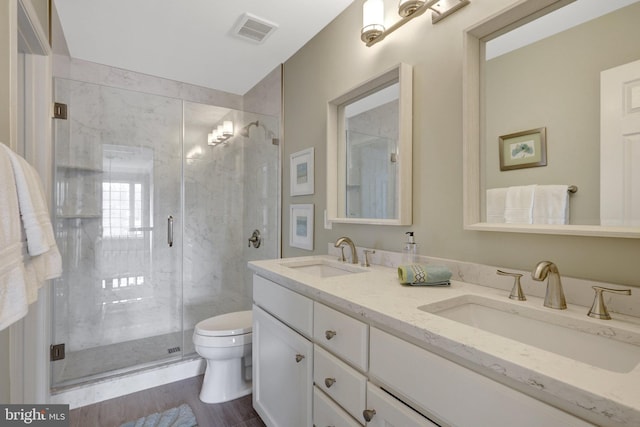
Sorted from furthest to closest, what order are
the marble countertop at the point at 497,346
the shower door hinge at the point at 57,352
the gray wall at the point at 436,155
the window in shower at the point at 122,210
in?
1. the window in shower at the point at 122,210
2. the shower door hinge at the point at 57,352
3. the gray wall at the point at 436,155
4. the marble countertop at the point at 497,346

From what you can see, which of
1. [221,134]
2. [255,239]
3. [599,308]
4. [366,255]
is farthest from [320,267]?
[221,134]

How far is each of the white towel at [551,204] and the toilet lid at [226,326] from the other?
163 cm

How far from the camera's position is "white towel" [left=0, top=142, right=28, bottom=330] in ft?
2.68

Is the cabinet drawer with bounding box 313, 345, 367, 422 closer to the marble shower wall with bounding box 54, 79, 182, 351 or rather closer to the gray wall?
the gray wall

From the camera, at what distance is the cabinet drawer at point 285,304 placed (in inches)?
46.1

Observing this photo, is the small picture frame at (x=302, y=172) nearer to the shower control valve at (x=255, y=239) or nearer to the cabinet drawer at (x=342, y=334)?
the shower control valve at (x=255, y=239)

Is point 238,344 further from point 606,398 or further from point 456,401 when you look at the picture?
point 606,398

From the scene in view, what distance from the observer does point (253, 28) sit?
199 cm

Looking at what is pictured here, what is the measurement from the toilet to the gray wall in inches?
29.0

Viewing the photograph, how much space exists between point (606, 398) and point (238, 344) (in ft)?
5.75

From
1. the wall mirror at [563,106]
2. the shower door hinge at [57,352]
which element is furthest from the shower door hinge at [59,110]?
the wall mirror at [563,106]

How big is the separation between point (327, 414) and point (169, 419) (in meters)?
1.17

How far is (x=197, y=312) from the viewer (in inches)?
106

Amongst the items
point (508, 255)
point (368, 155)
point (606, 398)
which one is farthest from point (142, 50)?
point (606, 398)
